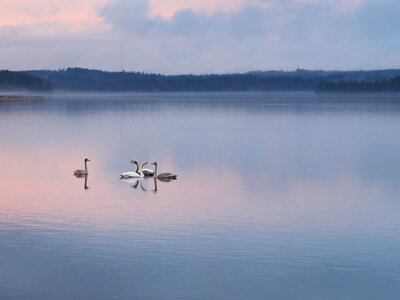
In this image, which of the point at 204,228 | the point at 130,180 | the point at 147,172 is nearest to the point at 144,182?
the point at 130,180

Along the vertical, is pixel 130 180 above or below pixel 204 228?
below

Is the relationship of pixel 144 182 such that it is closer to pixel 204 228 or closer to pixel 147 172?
pixel 147 172

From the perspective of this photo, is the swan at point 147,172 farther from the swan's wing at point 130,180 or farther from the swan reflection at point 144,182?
the swan's wing at point 130,180

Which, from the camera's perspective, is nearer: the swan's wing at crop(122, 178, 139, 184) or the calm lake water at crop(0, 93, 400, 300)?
the calm lake water at crop(0, 93, 400, 300)

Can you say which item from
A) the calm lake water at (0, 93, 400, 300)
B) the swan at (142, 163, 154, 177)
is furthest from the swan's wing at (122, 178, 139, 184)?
the swan at (142, 163, 154, 177)

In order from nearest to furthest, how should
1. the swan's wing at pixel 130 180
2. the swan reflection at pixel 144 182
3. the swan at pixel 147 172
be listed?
the swan reflection at pixel 144 182 < the swan's wing at pixel 130 180 < the swan at pixel 147 172

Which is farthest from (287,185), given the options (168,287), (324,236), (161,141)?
(161,141)

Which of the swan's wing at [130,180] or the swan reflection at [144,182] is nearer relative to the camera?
the swan reflection at [144,182]

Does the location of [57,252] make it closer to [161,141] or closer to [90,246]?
[90,246]

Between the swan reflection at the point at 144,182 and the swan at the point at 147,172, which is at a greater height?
the swan at the point at 147,172

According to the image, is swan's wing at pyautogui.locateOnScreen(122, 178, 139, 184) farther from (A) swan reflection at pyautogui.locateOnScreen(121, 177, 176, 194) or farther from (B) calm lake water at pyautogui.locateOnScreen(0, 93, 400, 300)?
(B) calm lake water at pyautogui.locateOnScreen(0, 93, 400, 300)

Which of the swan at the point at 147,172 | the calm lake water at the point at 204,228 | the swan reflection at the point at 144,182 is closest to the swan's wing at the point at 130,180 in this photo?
the swan reflection at the point at 144,182

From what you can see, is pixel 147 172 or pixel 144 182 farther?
pixel 147 172

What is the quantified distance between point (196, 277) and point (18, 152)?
2690cm
